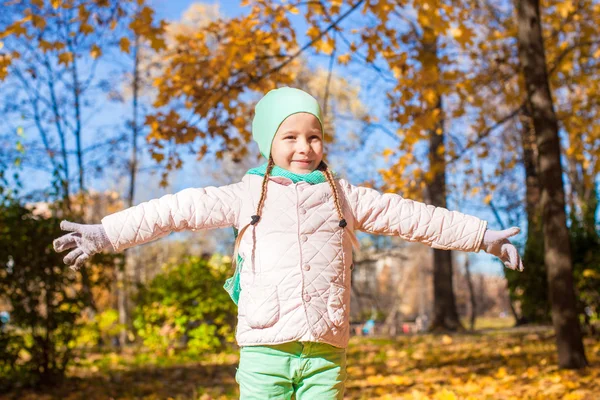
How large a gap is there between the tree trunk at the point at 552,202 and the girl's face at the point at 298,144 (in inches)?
159

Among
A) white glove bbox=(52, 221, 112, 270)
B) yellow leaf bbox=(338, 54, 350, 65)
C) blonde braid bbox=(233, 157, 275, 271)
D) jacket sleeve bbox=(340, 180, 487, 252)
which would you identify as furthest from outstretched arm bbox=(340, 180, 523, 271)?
yellow leaf bbox=(338, 54, 350, 65)

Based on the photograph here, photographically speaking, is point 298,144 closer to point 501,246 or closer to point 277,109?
point 277,109

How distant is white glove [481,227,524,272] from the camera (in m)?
2.72

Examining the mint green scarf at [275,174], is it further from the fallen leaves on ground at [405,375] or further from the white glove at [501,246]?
the fallen leaves on ground at [405,375]

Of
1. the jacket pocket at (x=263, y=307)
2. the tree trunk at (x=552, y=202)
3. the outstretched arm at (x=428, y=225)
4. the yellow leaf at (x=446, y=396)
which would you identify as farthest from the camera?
the tree trunk at (x=552, y=202)

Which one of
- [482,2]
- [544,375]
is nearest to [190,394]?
[544,375]

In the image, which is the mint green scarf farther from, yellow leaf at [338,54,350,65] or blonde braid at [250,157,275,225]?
yellow leaf at [338,54,350,65]

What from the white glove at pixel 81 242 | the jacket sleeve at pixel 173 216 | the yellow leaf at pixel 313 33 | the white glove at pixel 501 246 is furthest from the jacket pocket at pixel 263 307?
the yellow leaf at pixel 313 33

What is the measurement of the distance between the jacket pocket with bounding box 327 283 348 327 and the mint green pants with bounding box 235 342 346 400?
11 centimetres

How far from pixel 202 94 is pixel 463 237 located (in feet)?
13.1

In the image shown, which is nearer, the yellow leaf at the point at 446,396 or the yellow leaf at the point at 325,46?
the yellow leaf at the point at 446,396

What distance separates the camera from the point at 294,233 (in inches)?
102

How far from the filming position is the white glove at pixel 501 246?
272 cm

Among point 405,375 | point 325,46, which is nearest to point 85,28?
point 325,46
